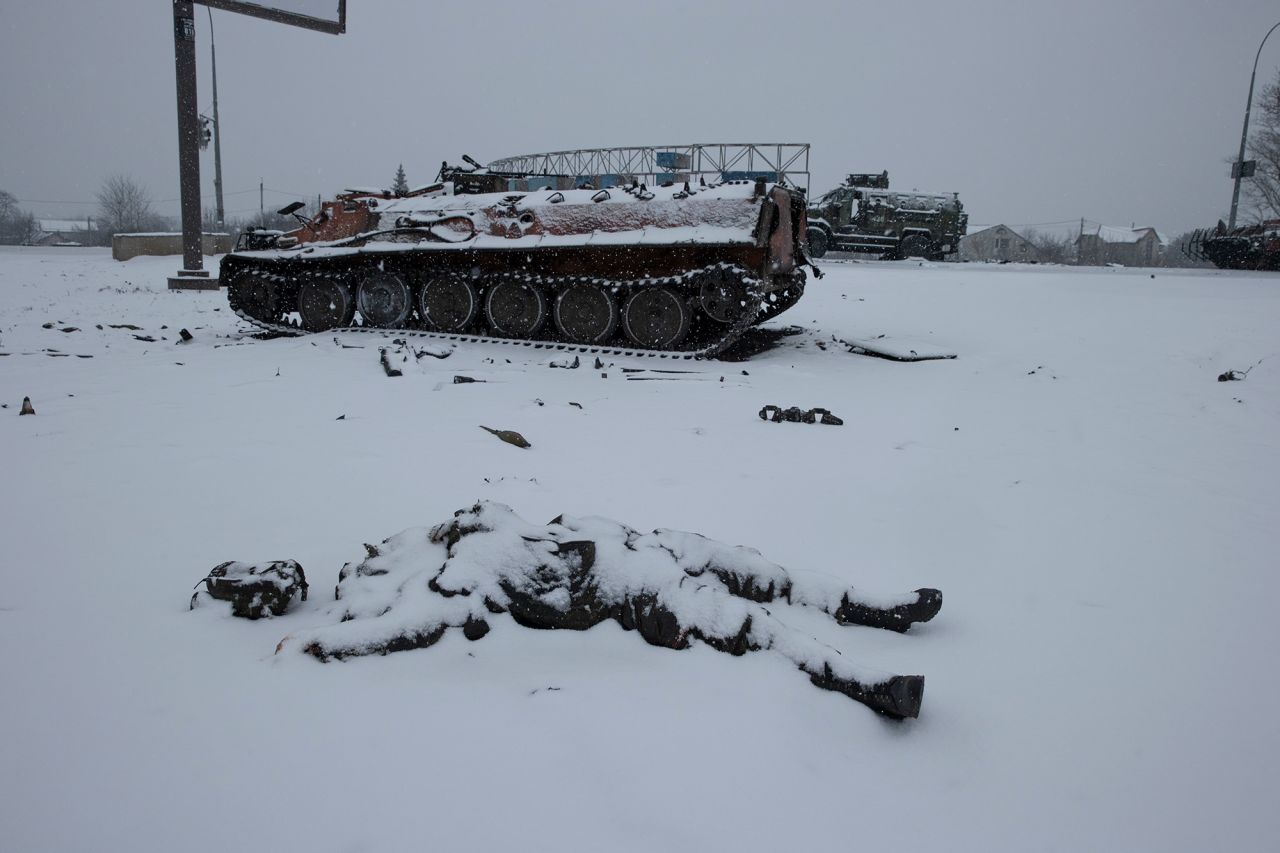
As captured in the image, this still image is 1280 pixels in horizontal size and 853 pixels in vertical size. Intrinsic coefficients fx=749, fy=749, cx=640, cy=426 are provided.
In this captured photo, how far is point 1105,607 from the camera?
10.5 ft

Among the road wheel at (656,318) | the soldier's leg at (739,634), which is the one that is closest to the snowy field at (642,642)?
the soldier's leg at (739,634)

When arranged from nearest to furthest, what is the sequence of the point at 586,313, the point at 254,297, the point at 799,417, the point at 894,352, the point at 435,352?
the point at 799,417
the point at 435,352
the point at 894,352
the point at 586,313
the point at 254,297

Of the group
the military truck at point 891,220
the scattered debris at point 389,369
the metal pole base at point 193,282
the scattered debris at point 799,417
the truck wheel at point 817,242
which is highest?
the military truck at point 891,220

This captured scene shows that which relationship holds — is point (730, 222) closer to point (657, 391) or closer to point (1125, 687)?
point (657, 391)

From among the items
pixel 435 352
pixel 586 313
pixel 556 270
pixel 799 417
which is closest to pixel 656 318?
pixel 586 313

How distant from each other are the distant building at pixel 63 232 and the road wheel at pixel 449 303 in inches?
3161

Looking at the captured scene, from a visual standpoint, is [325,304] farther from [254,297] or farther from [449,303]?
[449,303]

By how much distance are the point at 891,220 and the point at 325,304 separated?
1729 cm

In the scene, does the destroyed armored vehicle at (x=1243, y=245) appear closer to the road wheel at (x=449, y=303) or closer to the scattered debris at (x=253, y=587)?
the road wheel at (x=449, y=303)

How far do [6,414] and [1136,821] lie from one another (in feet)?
23.7

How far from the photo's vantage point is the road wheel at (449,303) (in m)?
11.1

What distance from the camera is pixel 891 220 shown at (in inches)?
899

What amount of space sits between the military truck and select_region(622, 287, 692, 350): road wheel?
14332mm

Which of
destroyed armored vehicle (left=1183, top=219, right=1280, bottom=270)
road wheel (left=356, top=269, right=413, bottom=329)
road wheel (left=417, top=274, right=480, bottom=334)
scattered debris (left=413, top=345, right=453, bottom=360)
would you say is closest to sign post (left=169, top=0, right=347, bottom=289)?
road wheel (left=356, top=269, right=413, bottom=329)
